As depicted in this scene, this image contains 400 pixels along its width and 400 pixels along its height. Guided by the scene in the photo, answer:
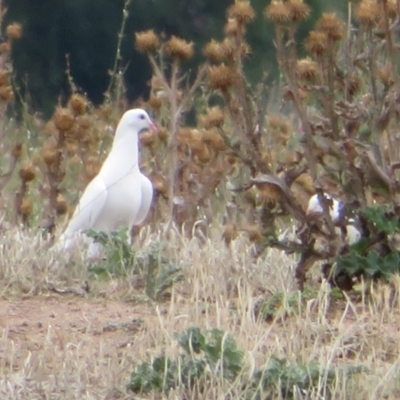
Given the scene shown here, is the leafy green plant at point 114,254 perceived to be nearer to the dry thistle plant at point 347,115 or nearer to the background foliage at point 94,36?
the dry thistle plant at point 347,115

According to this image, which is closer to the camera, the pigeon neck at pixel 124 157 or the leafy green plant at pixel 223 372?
the leafy green plant at pixel 223 372

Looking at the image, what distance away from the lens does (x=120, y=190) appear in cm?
772

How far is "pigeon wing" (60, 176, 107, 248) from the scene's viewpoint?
24.1 feet

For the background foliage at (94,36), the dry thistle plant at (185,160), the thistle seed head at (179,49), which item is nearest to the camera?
the thistle seed head at (179,49)

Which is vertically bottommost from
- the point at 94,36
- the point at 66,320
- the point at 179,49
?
the point at 66,320

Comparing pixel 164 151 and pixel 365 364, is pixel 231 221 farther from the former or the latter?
pixel 365 364

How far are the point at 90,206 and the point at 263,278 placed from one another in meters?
2.26

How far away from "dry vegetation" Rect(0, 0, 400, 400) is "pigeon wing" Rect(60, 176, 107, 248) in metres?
0.68

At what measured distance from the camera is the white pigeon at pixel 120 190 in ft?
24.9

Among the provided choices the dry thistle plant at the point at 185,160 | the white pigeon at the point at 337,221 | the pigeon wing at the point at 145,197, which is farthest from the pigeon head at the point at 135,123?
the white pigeon at the point at 337,221

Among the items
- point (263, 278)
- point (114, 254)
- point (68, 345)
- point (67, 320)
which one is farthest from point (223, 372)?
point (114, 254)

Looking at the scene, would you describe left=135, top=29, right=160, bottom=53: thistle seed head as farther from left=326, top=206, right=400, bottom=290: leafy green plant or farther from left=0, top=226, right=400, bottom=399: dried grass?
left=326, top=206, right=400, bottom=290: leafy green plant

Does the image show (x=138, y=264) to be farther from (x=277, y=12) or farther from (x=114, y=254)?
(x=277, y=12)

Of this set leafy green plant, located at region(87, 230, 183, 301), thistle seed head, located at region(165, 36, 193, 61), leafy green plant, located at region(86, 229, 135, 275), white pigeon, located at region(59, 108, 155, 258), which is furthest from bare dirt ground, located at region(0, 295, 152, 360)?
white pigeon, located at region(59, 108, 155, 258)
